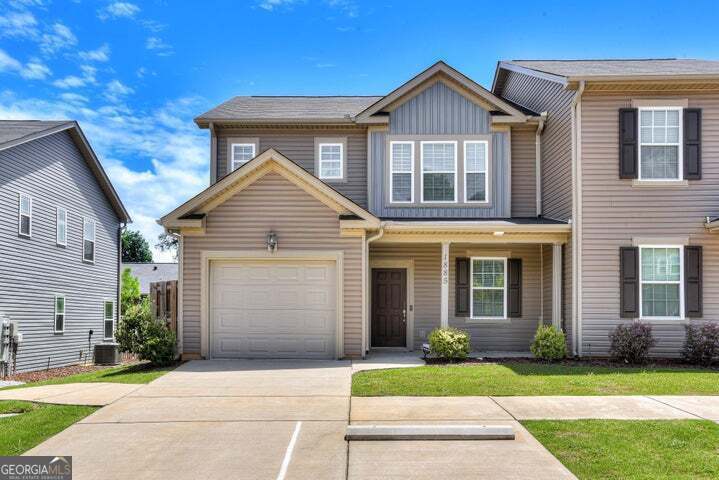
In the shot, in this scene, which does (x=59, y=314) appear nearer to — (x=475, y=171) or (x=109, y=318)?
(x=109, y=318)

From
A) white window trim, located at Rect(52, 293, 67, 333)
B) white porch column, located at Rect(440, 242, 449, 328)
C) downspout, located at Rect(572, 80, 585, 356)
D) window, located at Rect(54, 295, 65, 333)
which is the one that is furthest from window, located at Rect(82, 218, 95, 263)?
downspout, located at Rect(572, 80, 585, 356)

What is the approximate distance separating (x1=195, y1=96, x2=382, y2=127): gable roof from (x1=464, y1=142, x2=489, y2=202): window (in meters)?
3.07

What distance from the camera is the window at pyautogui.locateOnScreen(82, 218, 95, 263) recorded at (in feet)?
66.0

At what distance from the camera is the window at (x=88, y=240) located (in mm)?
20125

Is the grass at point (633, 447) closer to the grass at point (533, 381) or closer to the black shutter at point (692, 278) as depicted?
the grass at point (533, 381)

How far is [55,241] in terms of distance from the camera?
18.0 meters

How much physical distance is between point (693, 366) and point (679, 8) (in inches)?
407

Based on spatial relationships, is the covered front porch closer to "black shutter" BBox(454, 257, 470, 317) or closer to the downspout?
"black shutter" BBox(454, 257, 470, 317)

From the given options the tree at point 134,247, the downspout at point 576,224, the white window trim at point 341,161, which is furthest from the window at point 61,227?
the tree at point 134,247

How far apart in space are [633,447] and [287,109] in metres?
12.6

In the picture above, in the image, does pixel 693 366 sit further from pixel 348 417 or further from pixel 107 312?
pixel 107 312

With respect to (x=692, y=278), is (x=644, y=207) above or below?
above

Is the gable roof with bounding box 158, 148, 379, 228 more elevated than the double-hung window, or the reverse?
the gable roof with bounding box 158, 148, 379, 228

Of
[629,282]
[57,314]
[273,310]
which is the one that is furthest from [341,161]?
[57,314]
